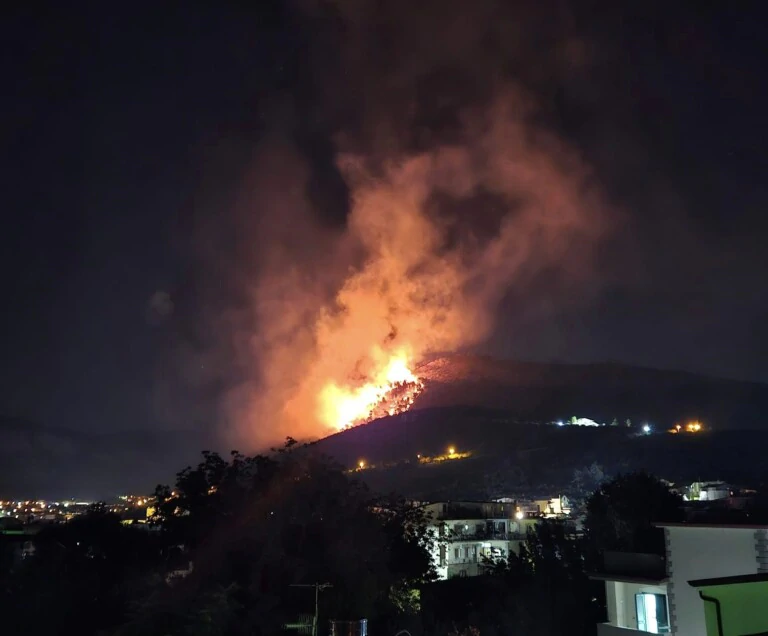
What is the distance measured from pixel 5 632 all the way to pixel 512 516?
3804 cm

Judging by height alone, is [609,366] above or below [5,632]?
above

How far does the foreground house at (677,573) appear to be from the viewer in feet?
42.7

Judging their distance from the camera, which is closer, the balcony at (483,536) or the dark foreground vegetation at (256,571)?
the dark foreground vegetation at (256,571)

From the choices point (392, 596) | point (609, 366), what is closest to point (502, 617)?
point (392, 596)

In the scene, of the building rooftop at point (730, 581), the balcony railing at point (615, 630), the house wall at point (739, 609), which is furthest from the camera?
the balcony railing at point (615, 630)

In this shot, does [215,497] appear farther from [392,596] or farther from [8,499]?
[8,499]

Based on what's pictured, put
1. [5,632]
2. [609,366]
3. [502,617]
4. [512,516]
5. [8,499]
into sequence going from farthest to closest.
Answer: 1. [609,366]
2. [8,499]
3. [512,516]
4. [502,617]
5. [5,632]

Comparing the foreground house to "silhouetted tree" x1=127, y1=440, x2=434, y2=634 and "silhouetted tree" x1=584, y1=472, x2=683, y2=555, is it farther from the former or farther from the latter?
"silhouetted tree" x1=584, y1=472, x2=683, y2=555

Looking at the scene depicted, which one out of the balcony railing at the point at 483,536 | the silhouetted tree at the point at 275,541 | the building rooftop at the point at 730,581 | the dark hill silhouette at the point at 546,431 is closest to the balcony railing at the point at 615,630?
the silhouetted tree at the point at 275,541

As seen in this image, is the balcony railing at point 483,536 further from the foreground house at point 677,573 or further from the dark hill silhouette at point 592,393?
the dark hill silhouette at point 592,393

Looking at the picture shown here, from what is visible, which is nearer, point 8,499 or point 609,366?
point 8,499

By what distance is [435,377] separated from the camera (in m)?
136

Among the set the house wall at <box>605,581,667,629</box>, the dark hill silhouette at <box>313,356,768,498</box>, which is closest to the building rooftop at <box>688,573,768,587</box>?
the house wall at <box>605,581,667,629</box>

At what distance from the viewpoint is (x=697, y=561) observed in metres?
13.9
